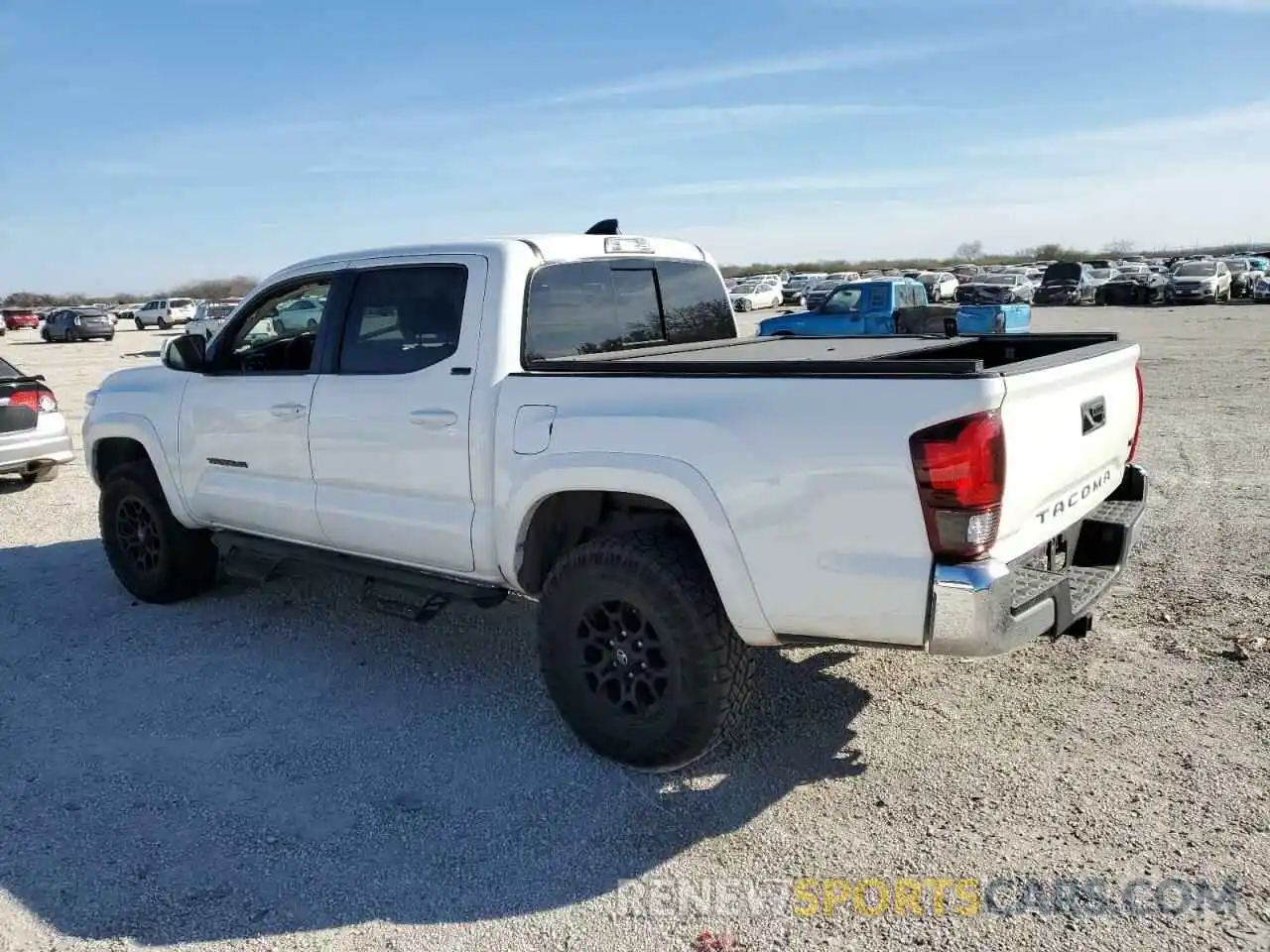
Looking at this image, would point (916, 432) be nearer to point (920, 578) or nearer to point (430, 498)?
point (920, 578)

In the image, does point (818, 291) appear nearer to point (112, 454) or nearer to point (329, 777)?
point (112, 454)

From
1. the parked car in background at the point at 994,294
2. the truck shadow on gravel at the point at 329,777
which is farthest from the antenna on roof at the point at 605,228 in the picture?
the parked car in background at the point at 994,294

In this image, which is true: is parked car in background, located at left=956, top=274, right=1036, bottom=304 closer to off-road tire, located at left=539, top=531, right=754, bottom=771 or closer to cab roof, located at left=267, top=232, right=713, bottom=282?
cab roof, located at left=267, top=232, right=713, bottom=282

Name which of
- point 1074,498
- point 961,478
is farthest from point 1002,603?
point 1074,498

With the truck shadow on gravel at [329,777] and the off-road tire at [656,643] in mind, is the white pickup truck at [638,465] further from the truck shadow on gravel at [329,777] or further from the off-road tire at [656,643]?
the truck shadow on gravel at [329,777]

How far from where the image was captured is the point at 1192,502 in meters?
7.31

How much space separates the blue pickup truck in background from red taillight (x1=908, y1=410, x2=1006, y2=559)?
51.2 ft

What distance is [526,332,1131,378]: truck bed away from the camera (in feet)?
10.2

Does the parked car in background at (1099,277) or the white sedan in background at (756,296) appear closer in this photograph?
the parked car in background at (1099,277)

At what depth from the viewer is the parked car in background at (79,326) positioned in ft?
139

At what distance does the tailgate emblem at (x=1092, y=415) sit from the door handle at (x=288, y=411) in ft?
10.9

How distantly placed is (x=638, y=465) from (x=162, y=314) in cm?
5473

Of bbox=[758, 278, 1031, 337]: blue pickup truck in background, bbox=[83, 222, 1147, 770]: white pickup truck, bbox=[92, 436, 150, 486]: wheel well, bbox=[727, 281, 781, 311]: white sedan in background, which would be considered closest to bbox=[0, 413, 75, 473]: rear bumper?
bbox=[92, 436, 150, 486]: wheel well

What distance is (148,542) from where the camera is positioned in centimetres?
586
